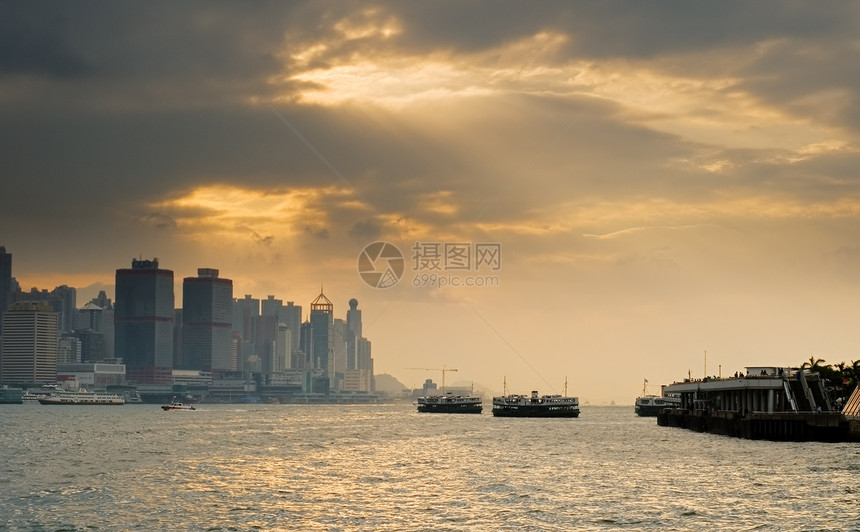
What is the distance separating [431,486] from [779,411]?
90.6 meters

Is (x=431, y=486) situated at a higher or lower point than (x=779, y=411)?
lower

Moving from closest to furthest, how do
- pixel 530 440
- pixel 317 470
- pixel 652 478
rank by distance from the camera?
pixel 652 478 → pixel 317 470 → pixel 530 440

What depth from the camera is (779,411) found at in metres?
163

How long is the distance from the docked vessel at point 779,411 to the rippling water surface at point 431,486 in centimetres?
569

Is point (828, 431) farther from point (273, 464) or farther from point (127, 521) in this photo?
point (127, 521)

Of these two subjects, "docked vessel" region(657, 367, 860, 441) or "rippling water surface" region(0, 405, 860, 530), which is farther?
"docked vessel" region(657, 367, 860, 441)

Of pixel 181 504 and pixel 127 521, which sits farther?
pixel 181 504

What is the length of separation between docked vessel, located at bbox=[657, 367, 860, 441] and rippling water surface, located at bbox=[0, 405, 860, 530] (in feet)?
18.7

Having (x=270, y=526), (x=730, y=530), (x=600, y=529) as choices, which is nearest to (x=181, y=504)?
(x=270, y=526)

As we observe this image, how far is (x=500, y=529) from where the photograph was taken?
6600 centimetres

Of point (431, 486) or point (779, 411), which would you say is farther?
point (779, 411)

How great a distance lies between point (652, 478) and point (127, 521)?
48.2 metres

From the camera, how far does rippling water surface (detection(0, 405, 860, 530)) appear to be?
69875mm

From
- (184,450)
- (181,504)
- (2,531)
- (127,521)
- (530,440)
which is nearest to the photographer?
(2,531)
